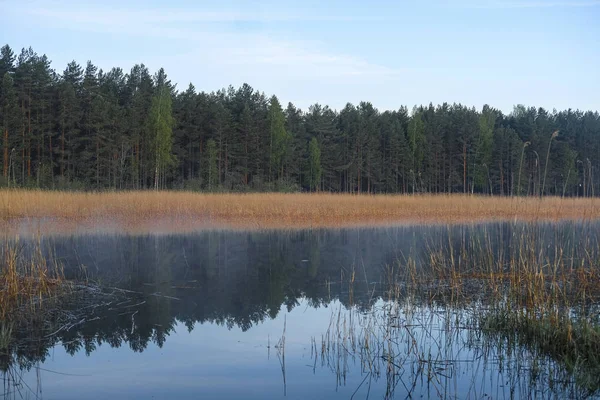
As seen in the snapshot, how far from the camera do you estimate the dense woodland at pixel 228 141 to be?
30703 mm

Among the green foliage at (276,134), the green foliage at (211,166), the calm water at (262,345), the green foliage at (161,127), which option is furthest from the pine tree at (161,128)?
the calm water at (262,345)

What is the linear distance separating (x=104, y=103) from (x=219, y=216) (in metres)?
17.7

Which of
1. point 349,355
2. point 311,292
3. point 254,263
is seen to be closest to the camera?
point 349,355

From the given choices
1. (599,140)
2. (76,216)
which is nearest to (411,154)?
(599,140)

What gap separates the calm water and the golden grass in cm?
687

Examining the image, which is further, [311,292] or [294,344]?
[311,292]

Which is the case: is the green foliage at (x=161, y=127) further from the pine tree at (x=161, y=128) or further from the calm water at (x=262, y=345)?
the calm water at (x=262, y=345)

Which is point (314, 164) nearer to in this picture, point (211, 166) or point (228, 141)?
point (228, 141)

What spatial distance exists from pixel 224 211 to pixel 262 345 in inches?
519

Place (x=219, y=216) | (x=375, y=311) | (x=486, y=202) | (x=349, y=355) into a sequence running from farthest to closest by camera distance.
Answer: (x=486, y=202), (x=219, y=216), (x=375, y=311), (x=349, y=355)

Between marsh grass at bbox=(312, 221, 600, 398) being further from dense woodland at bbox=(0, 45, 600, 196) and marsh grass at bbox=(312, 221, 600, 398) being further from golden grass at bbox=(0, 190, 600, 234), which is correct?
dense woodland at bbox=(0, 45, 600, 196)

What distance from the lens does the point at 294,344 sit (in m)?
4.61

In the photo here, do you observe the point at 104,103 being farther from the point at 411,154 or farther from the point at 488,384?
the point at 488,384

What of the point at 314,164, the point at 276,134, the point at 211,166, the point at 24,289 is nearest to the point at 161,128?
the point at 211,166
